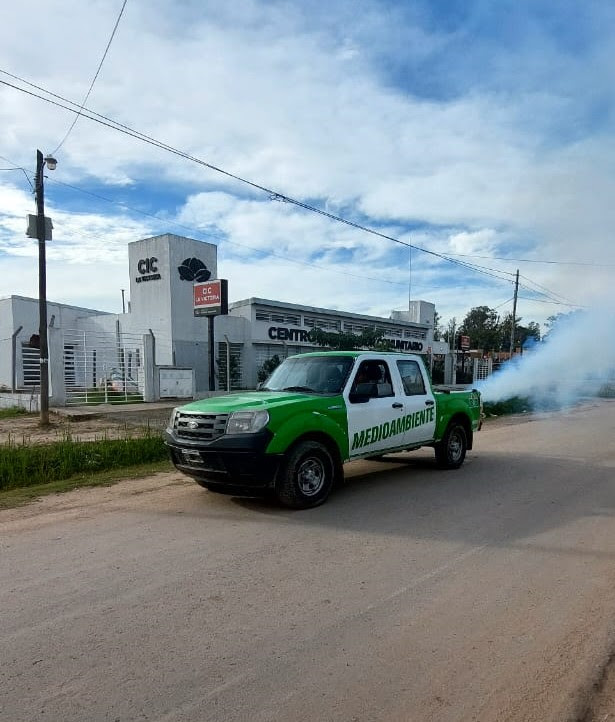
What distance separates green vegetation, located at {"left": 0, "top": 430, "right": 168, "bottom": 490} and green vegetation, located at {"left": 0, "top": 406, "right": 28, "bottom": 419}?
7109 millimetres

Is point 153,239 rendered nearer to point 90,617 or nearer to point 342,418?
point 342,418

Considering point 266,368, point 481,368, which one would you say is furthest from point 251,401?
point 481,368

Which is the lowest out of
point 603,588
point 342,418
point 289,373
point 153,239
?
point 603,588

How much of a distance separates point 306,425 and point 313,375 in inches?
50.4

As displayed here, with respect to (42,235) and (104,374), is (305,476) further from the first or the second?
(104,374)

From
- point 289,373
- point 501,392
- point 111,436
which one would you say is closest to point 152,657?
point 289,373

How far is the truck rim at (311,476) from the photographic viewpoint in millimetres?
6359

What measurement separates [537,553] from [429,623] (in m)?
1.82

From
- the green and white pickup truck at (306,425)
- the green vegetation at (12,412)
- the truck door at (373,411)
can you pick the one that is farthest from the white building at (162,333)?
the truck door at (373,411)

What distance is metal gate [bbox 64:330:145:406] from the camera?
19.3 m

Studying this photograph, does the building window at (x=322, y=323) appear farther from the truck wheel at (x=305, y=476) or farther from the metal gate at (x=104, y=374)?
the truck wheel at (x=305, y=476)

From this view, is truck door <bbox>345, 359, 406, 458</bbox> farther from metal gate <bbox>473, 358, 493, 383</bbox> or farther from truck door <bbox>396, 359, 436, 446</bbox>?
metal gate <bbox>473, 358, 493, 383</bbox>

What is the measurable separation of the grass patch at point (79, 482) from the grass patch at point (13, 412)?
9.09m

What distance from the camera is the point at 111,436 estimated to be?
474 inches
